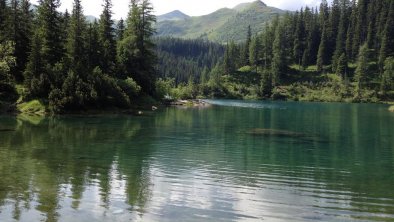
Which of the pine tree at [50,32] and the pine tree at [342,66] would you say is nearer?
the pine tree at [50,32]

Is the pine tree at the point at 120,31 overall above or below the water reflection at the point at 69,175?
above

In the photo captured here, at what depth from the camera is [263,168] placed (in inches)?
1019

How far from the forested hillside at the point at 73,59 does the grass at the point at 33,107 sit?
586 mm

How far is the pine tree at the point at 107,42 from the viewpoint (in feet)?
280

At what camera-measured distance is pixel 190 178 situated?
870 inches

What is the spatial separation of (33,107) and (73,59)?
13.8 m

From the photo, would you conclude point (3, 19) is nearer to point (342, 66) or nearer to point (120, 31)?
point (120, 31)

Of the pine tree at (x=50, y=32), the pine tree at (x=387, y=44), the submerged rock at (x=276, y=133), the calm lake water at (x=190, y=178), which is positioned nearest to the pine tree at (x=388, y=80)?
the pine tree at (x=387, y=44)

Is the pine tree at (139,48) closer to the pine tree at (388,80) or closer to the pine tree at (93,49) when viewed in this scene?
the pine tree at (93,49)

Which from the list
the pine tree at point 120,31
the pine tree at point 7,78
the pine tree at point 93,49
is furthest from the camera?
the pine tree at point 120,31

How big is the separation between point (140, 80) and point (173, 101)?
24479 millimetres

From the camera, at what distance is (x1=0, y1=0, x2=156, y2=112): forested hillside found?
67.9 metres

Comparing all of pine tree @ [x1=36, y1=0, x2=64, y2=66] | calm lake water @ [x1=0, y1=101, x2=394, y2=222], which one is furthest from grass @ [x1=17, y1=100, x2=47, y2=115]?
calm lake water @ [x1=0, y1=101, x2=394, y2=222]

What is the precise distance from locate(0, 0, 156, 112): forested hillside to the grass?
0.59m
